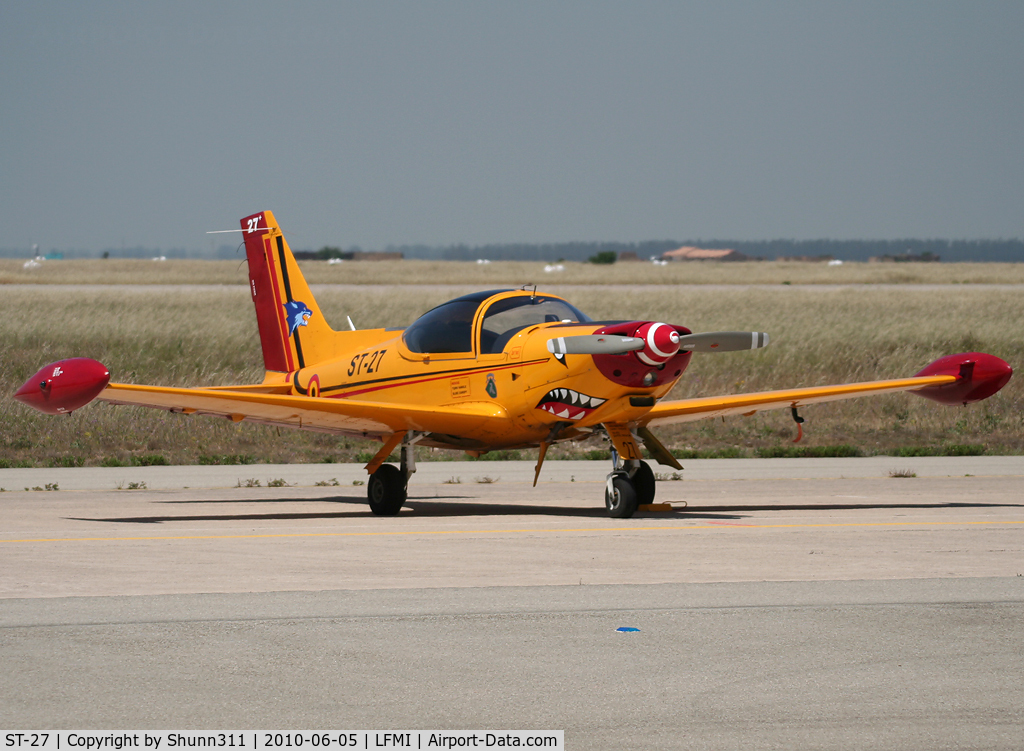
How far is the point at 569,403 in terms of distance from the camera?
12.6 metres

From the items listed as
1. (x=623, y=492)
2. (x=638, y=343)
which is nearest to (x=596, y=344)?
(x=638, y=343)

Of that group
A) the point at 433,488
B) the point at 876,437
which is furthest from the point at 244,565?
the point at 876,437

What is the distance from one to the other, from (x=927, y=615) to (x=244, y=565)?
200 inches

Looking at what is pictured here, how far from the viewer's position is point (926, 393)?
579 inches

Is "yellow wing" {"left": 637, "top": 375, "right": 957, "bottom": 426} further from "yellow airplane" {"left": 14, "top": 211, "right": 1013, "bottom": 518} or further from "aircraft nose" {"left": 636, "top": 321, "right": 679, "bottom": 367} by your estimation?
"aircraft nose" {"left": 636, "top": 321, "right": 679, "bottom": 367}

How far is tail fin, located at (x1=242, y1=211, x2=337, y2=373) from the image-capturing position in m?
16.0

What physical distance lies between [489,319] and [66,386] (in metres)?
4.52

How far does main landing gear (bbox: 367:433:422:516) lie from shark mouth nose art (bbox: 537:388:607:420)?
183 centimetres

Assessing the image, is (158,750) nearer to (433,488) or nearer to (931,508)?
(931,508)

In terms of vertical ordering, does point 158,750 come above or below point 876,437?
above

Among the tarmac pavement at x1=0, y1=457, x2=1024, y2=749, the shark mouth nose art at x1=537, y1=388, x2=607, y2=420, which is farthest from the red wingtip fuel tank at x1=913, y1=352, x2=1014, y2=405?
the shark mouth nose art at x1=537, y1=388, x2=607, y2=420

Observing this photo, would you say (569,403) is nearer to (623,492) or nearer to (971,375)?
(623,492)
